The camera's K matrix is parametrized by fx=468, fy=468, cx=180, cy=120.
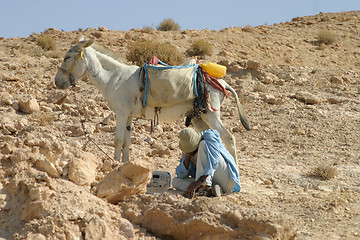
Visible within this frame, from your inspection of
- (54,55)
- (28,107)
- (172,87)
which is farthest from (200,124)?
(54,55)

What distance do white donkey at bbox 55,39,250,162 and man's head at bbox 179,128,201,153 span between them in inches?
56.6

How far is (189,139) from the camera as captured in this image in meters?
5.49

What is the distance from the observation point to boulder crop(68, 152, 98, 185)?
436 cm

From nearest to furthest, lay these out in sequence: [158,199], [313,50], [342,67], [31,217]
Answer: [31,217] → [158,199] → [342,67] → [313,50]

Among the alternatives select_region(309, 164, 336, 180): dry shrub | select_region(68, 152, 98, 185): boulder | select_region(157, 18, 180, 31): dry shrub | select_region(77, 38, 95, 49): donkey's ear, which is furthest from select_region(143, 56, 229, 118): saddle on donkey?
select_region(157, 18, 180, 31): dry shrub

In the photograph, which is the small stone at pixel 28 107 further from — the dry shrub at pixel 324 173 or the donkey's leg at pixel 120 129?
the dry shrub at pixel 324 173

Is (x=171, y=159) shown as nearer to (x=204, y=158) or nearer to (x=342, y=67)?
(x=204, y=158)

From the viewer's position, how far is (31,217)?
3771mm

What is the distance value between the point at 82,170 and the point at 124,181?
417 millimetres

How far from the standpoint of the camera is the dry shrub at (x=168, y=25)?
21578mm

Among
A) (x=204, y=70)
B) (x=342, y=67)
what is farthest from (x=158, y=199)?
(x=342, y=67)

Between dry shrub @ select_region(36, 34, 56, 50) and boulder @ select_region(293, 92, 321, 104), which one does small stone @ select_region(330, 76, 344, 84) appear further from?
dry shrub @ select_region(36, 34, 56, 50)

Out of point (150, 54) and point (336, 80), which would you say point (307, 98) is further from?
point (150, 54)

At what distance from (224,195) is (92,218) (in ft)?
7.49
